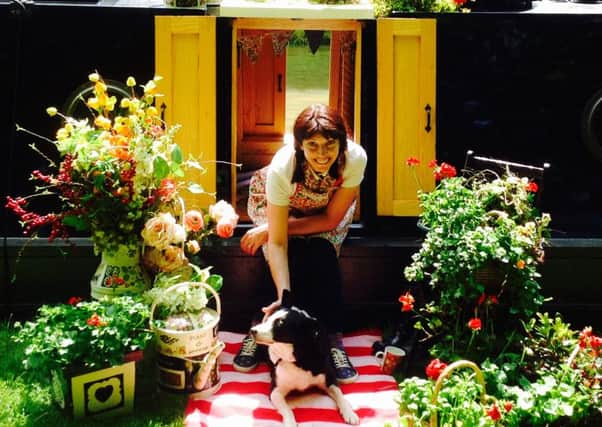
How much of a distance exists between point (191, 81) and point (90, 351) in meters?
1.85

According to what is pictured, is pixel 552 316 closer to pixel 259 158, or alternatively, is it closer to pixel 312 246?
pixel 312 246

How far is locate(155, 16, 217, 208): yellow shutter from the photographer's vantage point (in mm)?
4621

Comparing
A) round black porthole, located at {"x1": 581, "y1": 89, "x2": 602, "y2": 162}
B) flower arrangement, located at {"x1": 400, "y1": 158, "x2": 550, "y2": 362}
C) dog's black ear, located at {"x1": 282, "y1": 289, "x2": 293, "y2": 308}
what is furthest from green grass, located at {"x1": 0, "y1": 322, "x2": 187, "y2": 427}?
round black porthole, located at {"x1": 581, "y1": 89, "x2": 602, "y2": 162}

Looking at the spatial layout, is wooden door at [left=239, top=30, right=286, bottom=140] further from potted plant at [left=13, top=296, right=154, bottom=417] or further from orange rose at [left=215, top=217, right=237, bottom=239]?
potted plant at [left=13, top=296, right=154, bottom=417]

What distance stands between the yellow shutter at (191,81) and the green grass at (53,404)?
1213 mm

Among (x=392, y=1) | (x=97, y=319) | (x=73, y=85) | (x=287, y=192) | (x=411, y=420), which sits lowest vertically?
(x=411, y=420)

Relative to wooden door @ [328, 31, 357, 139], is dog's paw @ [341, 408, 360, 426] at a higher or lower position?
lower

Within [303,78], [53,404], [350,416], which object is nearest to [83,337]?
[53,404]

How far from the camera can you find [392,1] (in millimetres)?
4773

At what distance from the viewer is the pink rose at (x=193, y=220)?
4316 mm

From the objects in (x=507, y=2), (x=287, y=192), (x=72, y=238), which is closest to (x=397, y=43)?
(x=507, y=2)

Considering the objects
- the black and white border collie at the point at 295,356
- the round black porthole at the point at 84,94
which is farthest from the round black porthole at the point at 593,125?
the round black porthole at the point at 84,94

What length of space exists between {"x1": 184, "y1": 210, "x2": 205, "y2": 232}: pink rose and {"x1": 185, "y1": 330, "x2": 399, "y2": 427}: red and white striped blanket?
74cm

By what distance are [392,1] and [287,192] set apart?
1.49m
